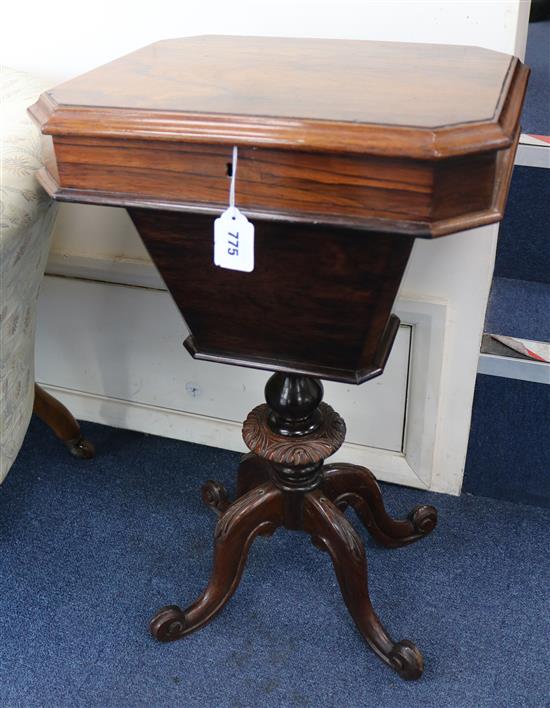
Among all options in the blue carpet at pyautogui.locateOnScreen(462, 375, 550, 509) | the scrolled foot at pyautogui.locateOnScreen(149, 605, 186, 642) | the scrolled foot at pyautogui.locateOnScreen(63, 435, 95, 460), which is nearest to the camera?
the scrolled foot at pyautogui.locateOnScreen(149, 605, 186, 642)

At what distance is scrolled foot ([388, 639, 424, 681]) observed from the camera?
4.02 ft

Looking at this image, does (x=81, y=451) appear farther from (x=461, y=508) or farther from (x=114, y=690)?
(x=461, y=508)

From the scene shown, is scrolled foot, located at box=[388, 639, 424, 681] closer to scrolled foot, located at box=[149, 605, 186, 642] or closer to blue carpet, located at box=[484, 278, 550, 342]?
scrolled foot, located at box=[149, 605, 186, 642]

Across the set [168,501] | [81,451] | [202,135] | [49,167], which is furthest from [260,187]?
[81,451]

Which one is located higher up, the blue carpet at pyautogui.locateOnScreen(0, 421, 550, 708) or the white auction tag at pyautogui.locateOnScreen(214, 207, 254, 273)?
the white auction tag at pyautogui.locateOnScreen(214, 207, 254, 273)

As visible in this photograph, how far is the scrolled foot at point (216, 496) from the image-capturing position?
1532 millimetres

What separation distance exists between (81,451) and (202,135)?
1.08m

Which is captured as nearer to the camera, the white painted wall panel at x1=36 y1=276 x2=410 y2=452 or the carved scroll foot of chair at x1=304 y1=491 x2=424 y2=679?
the carved scroll foot of chair at x1=304 y1=491 x2=424 y2=679

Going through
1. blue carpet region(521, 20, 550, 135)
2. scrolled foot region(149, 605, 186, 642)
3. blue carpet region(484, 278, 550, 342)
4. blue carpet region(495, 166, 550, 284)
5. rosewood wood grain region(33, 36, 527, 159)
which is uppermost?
rosewood wood grain region(33, 36, 527, 159)

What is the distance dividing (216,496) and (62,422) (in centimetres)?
39

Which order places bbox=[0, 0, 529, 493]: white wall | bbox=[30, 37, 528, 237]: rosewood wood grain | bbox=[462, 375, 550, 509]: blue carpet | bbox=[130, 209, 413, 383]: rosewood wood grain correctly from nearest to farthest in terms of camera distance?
bbox=[30, 37, 528, 237]: rosewood wood grain, bbox=[130, 209, 413, 383]: rosewood wood grain, bbox=[0, 0, 529, 493]: white wall, bbox=[462, 375, 550, 509]: blue carpet

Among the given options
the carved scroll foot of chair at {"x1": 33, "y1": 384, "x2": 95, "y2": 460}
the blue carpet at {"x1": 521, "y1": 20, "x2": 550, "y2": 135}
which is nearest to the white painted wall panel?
the carved scroll foot of chair at {"x1": 33, "y1": 384, "x2": 95, "y2": 460}

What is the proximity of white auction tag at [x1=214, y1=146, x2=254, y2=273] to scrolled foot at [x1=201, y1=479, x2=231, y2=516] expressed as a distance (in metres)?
0.75

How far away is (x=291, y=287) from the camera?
94 centimetres
